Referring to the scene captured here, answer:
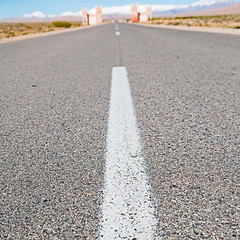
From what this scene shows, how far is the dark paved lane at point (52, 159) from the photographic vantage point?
1132 millimetres

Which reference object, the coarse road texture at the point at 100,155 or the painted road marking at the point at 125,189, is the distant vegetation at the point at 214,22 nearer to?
the coarse road texture at the point at 100,155

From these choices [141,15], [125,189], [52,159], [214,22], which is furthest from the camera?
[141,15]

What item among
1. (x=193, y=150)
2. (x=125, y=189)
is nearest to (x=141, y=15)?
(x=193, y=150)

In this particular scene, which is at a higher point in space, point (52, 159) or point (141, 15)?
point (141, 15)

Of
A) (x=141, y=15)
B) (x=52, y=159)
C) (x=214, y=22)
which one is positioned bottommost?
(x=52, y=159)

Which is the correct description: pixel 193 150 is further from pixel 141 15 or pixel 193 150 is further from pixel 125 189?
pixel 141 15

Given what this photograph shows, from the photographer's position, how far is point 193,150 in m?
1.70

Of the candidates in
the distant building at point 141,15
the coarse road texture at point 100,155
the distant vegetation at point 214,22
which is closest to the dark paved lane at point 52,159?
the coarse road texture at point 100,155

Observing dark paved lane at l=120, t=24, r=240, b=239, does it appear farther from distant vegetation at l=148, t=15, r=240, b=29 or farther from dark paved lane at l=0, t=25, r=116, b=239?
distant vegetation at l=148, t=15, r=240, b=29

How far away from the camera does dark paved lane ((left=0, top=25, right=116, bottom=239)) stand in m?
1.13

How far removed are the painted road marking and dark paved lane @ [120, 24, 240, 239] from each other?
6cm

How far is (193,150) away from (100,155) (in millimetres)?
627

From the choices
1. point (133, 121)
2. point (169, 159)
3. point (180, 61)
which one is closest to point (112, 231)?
point (169, 159)

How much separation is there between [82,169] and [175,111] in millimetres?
1246
